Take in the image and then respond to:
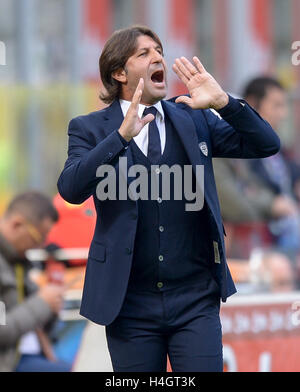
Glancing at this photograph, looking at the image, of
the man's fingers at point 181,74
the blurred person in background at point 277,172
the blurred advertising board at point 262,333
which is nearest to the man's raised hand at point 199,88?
the man's fingers at point 181,74

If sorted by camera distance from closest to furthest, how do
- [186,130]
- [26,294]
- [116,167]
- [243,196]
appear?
[116,167] < [186,130] < [26,294] < [243,196]

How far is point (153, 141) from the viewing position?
400 cm

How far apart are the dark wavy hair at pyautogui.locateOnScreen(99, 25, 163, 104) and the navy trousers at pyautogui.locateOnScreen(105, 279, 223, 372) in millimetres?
835

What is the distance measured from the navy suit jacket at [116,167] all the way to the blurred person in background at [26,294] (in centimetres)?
179

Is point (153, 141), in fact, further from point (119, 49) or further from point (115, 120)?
point (119, 49)

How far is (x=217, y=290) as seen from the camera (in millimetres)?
4004

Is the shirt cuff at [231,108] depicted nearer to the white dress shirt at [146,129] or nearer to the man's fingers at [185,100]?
the man's fingers at [185,100]

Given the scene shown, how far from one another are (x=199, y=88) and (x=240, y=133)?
22cm

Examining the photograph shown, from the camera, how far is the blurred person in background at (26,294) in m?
5.75

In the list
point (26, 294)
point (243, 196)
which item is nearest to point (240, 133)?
point (26, 294)

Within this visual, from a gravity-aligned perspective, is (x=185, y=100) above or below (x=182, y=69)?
below

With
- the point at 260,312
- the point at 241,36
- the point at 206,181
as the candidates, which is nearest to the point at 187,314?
the point at 206,181
